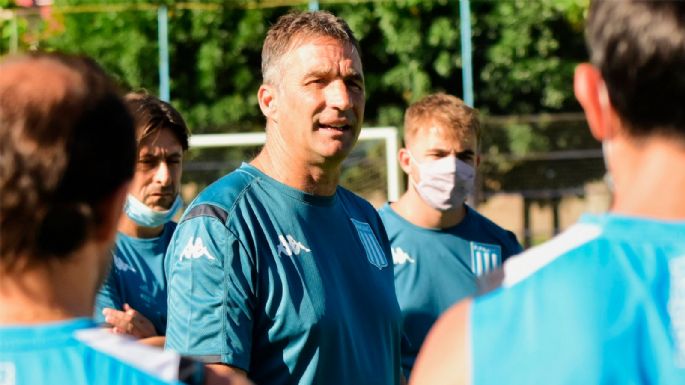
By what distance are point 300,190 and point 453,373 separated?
1911 millimetres

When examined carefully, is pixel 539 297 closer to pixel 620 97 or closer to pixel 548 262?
pixel 548 262

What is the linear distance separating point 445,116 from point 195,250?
9.40 ft

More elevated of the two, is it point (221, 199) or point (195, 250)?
point (221, 199)

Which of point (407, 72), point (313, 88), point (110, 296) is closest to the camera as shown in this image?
point (313, 88)

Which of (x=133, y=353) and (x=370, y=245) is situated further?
(x=370, y=245)

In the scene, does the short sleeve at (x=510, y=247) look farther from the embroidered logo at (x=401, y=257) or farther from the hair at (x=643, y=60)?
the hair at (x=643, y=60)

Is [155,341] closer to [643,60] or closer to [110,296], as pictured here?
[110,296]

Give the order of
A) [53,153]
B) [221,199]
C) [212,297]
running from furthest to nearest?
[221,199]
[212,297]
[53,153]

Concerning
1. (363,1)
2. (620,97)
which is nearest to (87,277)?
(620,97)

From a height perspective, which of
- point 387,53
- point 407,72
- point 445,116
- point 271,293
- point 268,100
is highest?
point 387,53

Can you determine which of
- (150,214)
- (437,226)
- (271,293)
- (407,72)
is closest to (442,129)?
(437,226)

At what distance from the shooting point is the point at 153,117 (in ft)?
16.2

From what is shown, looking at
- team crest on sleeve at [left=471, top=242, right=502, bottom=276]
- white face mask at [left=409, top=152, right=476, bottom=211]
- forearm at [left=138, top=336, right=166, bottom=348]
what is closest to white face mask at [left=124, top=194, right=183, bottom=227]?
forearm at [left=138, top=336, right=166, bottom=348]

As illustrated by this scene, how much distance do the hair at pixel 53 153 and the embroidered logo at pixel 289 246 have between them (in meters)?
1.61
